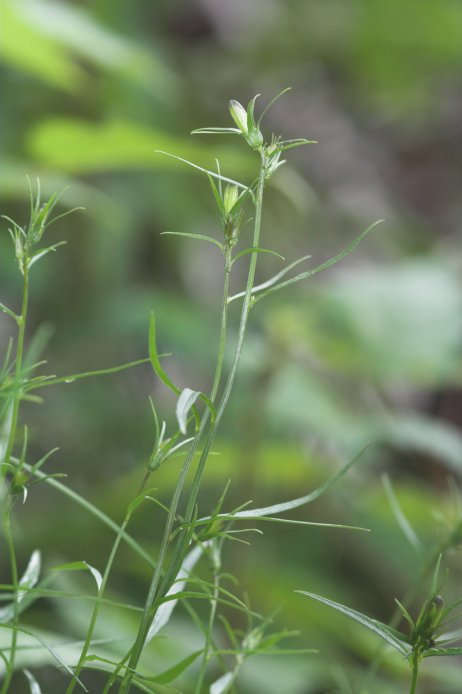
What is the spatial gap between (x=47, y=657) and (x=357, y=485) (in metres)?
0.42

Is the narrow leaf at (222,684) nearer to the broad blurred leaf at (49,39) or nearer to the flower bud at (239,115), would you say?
the flower bud at (239,115)

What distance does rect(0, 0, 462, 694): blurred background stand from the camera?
505mm

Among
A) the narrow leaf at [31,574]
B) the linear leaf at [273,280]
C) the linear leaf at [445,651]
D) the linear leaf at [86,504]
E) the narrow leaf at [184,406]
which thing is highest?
the linear leaf at [273,280]

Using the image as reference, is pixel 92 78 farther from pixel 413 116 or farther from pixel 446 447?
pixel 446 447

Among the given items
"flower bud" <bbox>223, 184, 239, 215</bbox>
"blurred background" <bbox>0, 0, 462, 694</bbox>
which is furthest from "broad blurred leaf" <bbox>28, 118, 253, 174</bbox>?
"flower bud" <bbox>223, 184, 239, 215</bbox>

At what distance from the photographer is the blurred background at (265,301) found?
0.50m

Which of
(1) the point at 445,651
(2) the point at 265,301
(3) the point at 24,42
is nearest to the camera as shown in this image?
(1) the point at 445,651

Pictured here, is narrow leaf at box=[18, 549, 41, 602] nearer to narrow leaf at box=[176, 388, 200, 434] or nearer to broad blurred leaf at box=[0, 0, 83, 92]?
narrow leaf at box=[176, 388, 200, 434]

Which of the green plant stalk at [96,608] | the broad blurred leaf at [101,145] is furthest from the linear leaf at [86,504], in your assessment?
the broad blurred leaf at [101,145]

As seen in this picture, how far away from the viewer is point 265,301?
70cm

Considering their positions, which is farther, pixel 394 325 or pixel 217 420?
pixel 394 325

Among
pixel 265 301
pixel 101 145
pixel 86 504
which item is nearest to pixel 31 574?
pixel 86 504

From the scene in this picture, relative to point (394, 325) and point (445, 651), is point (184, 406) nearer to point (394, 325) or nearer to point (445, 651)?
point (445, 651)

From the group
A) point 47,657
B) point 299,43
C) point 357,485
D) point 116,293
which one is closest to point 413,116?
point 299,43
